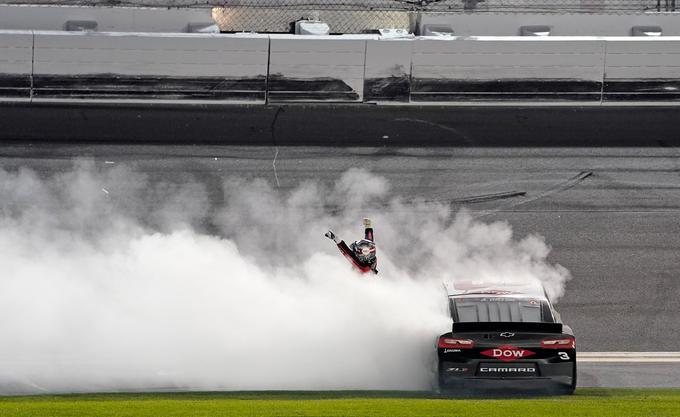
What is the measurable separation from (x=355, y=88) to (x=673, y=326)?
18.9ft

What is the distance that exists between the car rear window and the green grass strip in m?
0.91

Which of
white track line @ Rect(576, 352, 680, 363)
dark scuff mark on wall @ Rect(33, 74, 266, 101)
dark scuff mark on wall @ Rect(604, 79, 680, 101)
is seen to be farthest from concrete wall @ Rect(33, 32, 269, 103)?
white track line @ Rect(576, 352, 680, 363)

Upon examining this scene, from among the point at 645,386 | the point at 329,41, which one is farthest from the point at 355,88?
Result: the point at 645,386

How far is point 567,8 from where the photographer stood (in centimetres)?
2142

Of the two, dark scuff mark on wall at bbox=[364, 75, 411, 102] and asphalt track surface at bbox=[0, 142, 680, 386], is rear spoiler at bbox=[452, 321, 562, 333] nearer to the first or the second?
asphalt track surface at bbox=[0, 142, 680, 386]

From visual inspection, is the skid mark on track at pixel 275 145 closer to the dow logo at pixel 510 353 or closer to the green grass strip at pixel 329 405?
the green grass strip at pixel 329 405

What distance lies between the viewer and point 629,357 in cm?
1720

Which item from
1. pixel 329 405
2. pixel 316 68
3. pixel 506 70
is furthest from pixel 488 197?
pixel 329 405

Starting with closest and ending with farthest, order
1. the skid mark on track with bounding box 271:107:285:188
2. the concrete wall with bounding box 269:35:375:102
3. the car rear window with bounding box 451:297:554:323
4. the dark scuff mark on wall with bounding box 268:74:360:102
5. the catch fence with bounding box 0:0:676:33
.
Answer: the car rear window with bounding box 451:297:554:323
the skid mark on track with bounding box 271:107:285:188
the concrete wall with bounding box 269:35:375:102
the dark scuff mark on wall with bounding box 268:74:360:102
the catch fence with bounding box 0:0:676:33

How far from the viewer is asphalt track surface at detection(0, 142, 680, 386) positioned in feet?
61.3

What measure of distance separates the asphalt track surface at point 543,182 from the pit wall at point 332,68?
85cm

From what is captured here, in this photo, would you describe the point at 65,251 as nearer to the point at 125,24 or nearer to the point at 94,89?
the point at 94,89

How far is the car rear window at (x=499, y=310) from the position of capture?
15359 millimetres

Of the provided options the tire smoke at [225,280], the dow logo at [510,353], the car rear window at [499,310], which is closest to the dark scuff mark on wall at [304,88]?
the tire smoke at [225,280]
